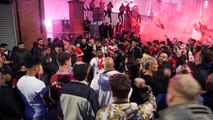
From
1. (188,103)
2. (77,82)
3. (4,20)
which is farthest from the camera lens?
(4,20)

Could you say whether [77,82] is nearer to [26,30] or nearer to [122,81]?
[122,81]

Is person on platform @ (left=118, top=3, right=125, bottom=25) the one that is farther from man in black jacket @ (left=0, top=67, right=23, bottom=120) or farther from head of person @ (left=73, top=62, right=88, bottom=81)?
man in black jacket @ (left=0, top=67, right=23, bottom=120)

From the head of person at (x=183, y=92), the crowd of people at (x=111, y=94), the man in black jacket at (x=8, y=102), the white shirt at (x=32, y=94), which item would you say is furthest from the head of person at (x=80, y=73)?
the head of person at (x=183, y=92)

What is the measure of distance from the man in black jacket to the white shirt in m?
0.12

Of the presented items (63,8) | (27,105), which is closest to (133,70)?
(27,105)

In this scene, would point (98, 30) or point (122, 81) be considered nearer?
point (122, 81)

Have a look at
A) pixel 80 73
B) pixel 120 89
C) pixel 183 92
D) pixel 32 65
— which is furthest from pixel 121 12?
pixel 183 92

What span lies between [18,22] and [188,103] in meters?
10.1

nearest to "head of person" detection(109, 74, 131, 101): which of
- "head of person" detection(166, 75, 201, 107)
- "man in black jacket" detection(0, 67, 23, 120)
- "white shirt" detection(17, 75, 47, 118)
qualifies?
"head of person" detection(166, 75, 201, 107)

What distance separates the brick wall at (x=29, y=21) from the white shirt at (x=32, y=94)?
7876 millimetres

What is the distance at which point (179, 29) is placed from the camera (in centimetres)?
2497

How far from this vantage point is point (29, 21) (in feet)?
35.3

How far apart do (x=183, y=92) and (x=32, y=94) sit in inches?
90.2

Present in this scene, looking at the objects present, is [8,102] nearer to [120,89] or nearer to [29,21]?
[120,89]
